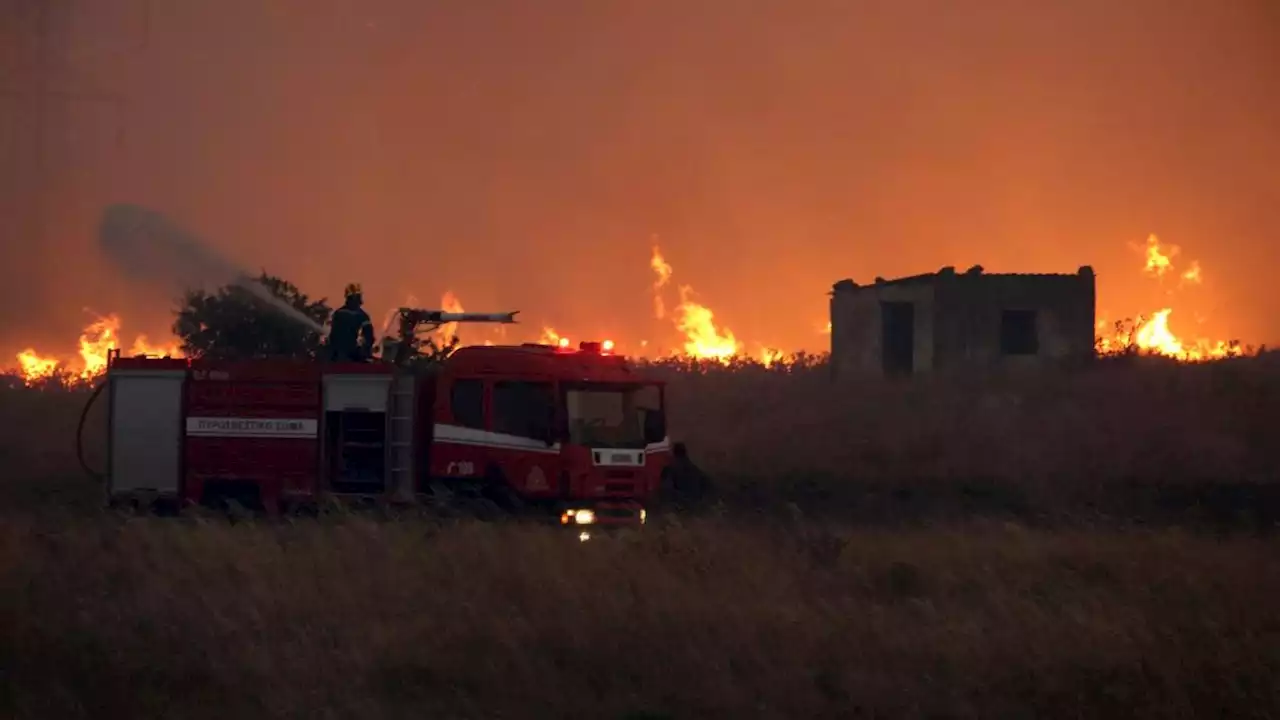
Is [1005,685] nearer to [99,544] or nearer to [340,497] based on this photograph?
[99,544]

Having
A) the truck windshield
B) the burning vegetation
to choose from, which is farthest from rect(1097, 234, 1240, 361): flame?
the truck windshield

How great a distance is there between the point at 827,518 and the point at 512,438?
705 centimetres

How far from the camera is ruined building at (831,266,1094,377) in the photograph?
44.5 meters

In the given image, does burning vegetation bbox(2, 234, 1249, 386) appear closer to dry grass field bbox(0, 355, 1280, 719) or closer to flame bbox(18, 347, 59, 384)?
flame bbox(18, 347, 59, 384)

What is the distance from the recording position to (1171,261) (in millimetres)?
65375

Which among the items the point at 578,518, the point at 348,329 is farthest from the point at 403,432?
the point at 578,518

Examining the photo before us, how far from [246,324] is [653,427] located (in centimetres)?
1798

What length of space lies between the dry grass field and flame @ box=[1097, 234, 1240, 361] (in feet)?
74.7

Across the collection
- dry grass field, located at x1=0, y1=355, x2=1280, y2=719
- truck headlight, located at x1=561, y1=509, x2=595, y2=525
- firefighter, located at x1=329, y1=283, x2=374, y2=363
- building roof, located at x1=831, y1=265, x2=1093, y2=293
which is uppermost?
building roof, located at x1=831, y1=265, x2=1093, y2=293

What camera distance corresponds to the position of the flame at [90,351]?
57.9m

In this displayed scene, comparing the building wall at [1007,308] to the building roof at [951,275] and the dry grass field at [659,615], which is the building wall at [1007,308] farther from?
the dry grass field at [659,615]

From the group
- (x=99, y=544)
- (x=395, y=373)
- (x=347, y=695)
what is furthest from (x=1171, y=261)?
(x=347, y=695)

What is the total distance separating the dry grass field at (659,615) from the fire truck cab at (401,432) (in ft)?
3.81

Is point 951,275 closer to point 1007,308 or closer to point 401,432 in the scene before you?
point 1007,308
